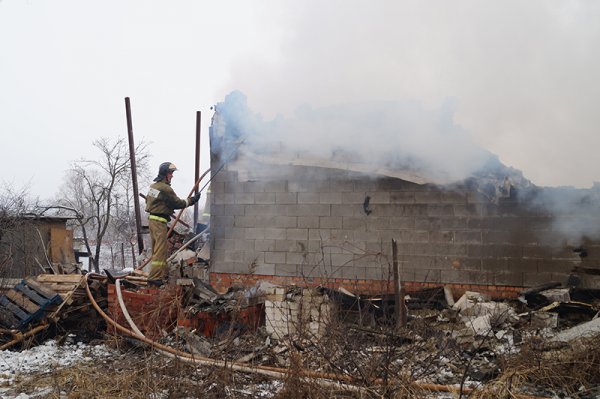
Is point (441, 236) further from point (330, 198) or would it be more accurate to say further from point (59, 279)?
point (59, 279)

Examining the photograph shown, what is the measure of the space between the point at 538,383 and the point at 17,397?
188 inches

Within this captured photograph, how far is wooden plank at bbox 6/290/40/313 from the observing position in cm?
688

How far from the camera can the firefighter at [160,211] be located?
8258mm

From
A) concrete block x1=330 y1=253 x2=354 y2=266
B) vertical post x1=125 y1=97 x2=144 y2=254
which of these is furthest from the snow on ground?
vertical post x1=125 y1=97 x2=144 y2=254

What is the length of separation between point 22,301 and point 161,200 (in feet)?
8.21

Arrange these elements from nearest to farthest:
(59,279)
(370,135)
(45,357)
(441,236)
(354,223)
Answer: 1. (45,357)
2. (59,279)
3. (441,236)
4. (370,135)
5. (354,223)

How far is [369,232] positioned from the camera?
8164 mm

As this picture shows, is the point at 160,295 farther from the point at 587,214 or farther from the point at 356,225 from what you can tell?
the point at 587,214

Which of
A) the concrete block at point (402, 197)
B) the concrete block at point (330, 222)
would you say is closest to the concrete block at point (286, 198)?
the concrete block at point (330, 222)

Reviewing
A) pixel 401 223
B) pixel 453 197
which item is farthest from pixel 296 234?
pixel 453 197

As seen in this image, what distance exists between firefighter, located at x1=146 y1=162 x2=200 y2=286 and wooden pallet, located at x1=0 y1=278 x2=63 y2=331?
1.60 meters

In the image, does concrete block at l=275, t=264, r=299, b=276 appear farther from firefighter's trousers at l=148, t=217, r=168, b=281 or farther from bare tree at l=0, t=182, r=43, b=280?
bare tree at l=0, t=182, r=43, b=280

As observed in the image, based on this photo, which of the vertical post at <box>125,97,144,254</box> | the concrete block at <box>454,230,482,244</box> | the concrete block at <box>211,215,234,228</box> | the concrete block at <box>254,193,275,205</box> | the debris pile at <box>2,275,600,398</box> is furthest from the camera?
the vertical post at <box>125,97,144,254</box>

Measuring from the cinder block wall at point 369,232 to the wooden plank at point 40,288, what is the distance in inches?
107
